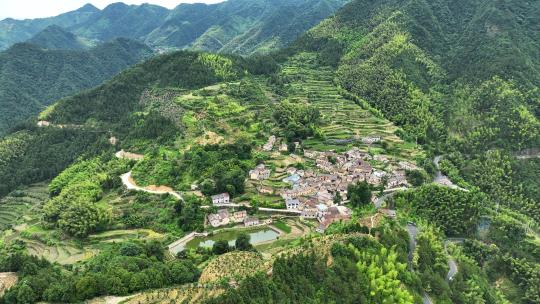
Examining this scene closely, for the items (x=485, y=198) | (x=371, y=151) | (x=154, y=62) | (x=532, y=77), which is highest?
(x=154, y=62)

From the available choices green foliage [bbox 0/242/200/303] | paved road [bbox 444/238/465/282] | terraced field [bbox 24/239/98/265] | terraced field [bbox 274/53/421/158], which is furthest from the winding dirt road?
paved road [bbox 444/238/465/282]

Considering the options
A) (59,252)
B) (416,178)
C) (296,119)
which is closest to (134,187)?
(59,252)

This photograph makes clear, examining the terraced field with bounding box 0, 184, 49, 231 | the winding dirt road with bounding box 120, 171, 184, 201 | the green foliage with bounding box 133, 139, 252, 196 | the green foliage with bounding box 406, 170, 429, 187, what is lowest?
the terraced field with bounding box 0, 184, 49, 231

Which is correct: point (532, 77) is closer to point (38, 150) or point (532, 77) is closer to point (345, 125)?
point (345, 125)

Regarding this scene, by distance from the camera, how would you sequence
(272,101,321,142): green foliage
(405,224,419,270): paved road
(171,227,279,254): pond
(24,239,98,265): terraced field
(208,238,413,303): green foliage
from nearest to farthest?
(208,238,413,303): green foliage
(405,224,419,270): paved road
(24,239,98,265): terraced field
(171,227,279,254): pond
(272,101,321,142): green foliage

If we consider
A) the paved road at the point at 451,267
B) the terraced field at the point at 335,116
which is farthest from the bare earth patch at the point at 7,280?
the terraced field at the point at 335,116

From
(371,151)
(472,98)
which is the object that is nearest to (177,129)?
(371,151)

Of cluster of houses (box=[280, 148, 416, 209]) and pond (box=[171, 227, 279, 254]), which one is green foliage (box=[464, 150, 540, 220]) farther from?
pond (box=[171, 227, 279, 254])

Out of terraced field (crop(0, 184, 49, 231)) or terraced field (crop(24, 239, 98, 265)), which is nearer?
terraced field (crop(24, 239, 98, 265))
